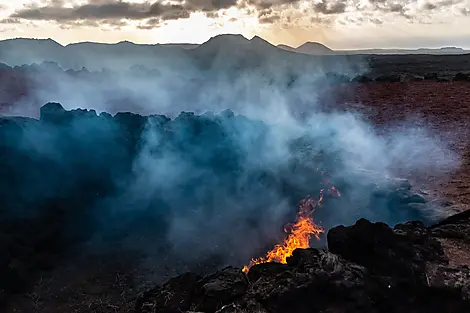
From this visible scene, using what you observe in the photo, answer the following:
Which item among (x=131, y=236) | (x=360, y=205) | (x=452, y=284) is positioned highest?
(x=452, y=284)

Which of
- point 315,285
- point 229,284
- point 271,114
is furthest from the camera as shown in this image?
point 271,114

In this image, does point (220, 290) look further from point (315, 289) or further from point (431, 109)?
point (431, 109)

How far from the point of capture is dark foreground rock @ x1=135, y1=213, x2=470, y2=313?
7.33 meters

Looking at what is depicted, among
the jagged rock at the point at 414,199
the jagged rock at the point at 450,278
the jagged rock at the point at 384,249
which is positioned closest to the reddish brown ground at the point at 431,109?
the jagged rock at the point at 414,199

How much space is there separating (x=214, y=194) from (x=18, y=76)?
29151mm

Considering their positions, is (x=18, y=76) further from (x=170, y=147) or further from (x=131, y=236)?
(x=131, y=236)

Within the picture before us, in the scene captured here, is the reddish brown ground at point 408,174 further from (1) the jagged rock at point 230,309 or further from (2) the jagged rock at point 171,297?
(1) the jagged rock at point 230,309

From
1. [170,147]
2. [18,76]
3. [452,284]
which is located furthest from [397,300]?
[18,76]

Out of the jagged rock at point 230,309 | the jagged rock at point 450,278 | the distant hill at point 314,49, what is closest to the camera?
the jagged rock at point 230,309

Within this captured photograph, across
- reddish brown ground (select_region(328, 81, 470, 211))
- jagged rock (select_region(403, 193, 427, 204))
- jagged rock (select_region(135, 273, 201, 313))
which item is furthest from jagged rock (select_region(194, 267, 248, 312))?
reddish brown ground (select_region(328, 81, 470, 211))

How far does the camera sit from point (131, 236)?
14047 mm

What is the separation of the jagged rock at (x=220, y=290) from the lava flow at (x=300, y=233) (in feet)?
12.3

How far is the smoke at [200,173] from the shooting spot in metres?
14.0

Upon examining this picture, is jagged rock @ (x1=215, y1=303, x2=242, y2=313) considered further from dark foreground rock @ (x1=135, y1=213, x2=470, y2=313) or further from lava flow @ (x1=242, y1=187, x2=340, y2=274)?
lava flow @ (x1=242, y1=187, x2=340, y2=274)
